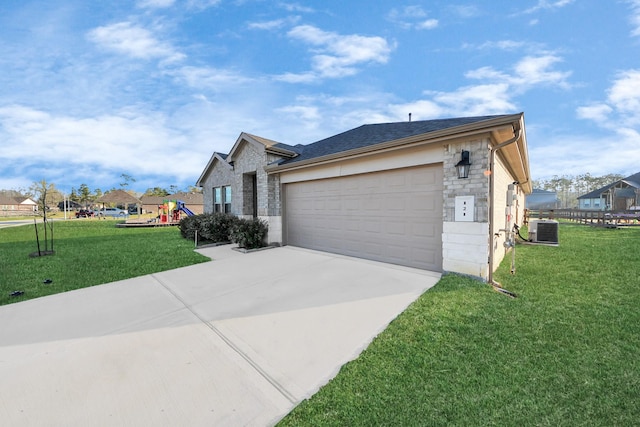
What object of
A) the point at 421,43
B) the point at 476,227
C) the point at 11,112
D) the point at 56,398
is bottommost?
the point at 56,398

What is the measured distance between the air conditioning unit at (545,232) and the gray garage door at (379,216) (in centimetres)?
687

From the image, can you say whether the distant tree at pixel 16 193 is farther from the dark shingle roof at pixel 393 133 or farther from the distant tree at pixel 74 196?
the dark shingle roof at pixel 393 133

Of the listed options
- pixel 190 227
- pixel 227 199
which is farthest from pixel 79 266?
pixel 227 199

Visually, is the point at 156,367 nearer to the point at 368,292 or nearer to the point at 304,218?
the point at 368,292

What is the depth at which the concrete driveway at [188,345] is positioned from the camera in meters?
2.11

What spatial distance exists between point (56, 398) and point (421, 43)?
40.3ft

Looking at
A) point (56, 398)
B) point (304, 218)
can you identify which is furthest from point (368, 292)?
point (304, 218)

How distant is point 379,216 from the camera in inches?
261

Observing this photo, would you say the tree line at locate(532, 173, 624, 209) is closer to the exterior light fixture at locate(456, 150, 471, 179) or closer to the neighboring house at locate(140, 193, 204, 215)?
the exterior light fixture at locate(456, 150, 471, 179)

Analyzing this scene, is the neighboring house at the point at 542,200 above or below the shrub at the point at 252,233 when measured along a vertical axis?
above

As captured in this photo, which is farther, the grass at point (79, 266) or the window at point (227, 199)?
the window at point (227, 199)

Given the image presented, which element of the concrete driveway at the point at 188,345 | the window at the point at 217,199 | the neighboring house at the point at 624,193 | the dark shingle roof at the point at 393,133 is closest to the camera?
the concrete driveway at the point at 188,345

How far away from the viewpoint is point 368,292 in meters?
4.54

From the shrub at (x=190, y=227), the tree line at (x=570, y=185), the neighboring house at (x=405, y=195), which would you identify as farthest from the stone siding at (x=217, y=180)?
the tree line at (x=570, y=185)
